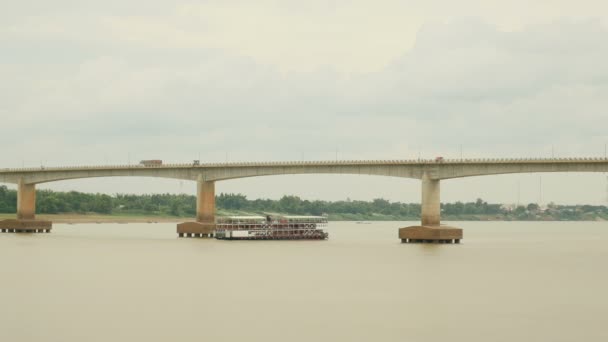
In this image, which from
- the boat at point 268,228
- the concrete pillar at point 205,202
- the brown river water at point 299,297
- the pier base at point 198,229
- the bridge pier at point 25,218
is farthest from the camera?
the bridge pier at point 25,218

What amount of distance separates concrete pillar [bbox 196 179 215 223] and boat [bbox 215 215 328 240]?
1.49m

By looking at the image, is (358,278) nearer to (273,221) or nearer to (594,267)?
(594,267)

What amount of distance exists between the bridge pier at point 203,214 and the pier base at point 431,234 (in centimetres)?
2709

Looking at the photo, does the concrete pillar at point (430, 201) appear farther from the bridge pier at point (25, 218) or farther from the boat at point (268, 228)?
the bridge pier at point (25, 218)

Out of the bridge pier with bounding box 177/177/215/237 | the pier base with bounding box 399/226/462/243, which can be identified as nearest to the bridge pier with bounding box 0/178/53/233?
the bridge pier with bounding box 177/177/215/237

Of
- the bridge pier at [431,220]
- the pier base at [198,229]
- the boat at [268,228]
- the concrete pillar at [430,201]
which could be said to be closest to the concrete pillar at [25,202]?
the pier base at [198,229]

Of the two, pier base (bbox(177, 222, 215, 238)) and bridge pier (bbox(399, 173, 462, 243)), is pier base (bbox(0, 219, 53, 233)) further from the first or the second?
bridge pier (bbox(399, 173, 462, 243))

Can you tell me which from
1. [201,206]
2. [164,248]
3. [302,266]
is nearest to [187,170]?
[201,206]

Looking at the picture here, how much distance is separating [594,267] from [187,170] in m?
63.4

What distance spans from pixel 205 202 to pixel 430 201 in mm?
31698

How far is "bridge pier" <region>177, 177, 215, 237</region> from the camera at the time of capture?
400ft

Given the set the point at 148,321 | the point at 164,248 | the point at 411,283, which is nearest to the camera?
the point at 148,321

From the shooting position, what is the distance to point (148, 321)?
141 feet

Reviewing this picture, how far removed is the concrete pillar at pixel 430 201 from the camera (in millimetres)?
104625
